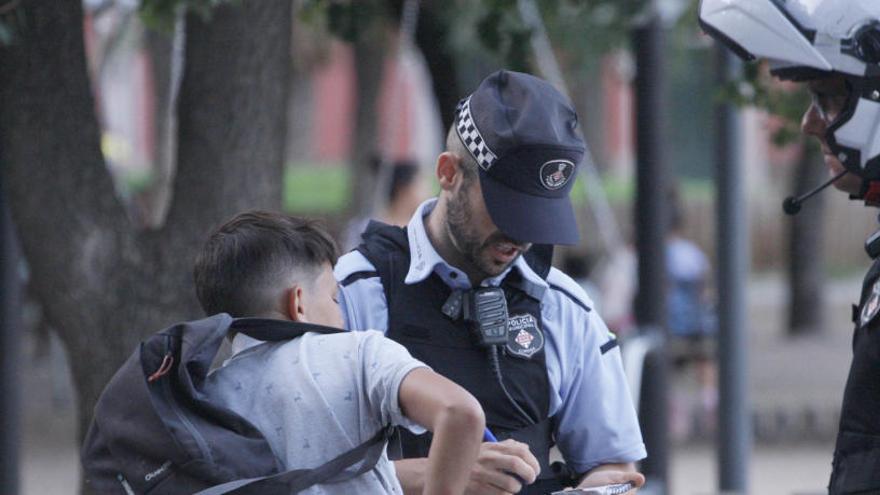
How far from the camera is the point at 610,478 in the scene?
288cm

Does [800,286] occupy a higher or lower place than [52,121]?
lower

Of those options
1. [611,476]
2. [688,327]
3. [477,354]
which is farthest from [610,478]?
[688,327]

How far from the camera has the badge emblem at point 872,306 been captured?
246 centimetres

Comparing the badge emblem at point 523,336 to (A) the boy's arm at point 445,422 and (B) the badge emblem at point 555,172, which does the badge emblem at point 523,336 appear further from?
(A) the boy's arm at point 445,422

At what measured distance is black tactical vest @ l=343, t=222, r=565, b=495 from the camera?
9.28 ft

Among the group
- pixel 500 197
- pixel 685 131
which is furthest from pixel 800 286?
pixel 685 131

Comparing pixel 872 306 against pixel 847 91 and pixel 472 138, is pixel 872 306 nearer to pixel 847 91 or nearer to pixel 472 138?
pixel 847 91

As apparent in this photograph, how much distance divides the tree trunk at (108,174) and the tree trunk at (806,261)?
31.5 feet

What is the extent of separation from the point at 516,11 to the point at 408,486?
4.09m

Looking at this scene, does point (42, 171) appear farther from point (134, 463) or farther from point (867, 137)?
point (867, 137)

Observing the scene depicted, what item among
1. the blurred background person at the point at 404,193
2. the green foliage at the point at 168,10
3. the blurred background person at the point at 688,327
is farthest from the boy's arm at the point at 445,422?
the blurred background person at the point at 688,327

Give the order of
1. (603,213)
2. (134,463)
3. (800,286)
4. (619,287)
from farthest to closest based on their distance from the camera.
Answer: (800,286)
(603,213)
(619,287)
(134,463)

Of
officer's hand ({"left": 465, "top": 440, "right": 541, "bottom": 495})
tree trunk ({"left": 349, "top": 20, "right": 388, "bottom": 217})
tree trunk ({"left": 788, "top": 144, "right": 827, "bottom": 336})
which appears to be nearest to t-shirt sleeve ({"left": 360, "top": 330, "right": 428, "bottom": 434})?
officer's hand ({"left": 465, "top": 440, "right": 541, "bottom": 495})

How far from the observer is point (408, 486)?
2697 mm
